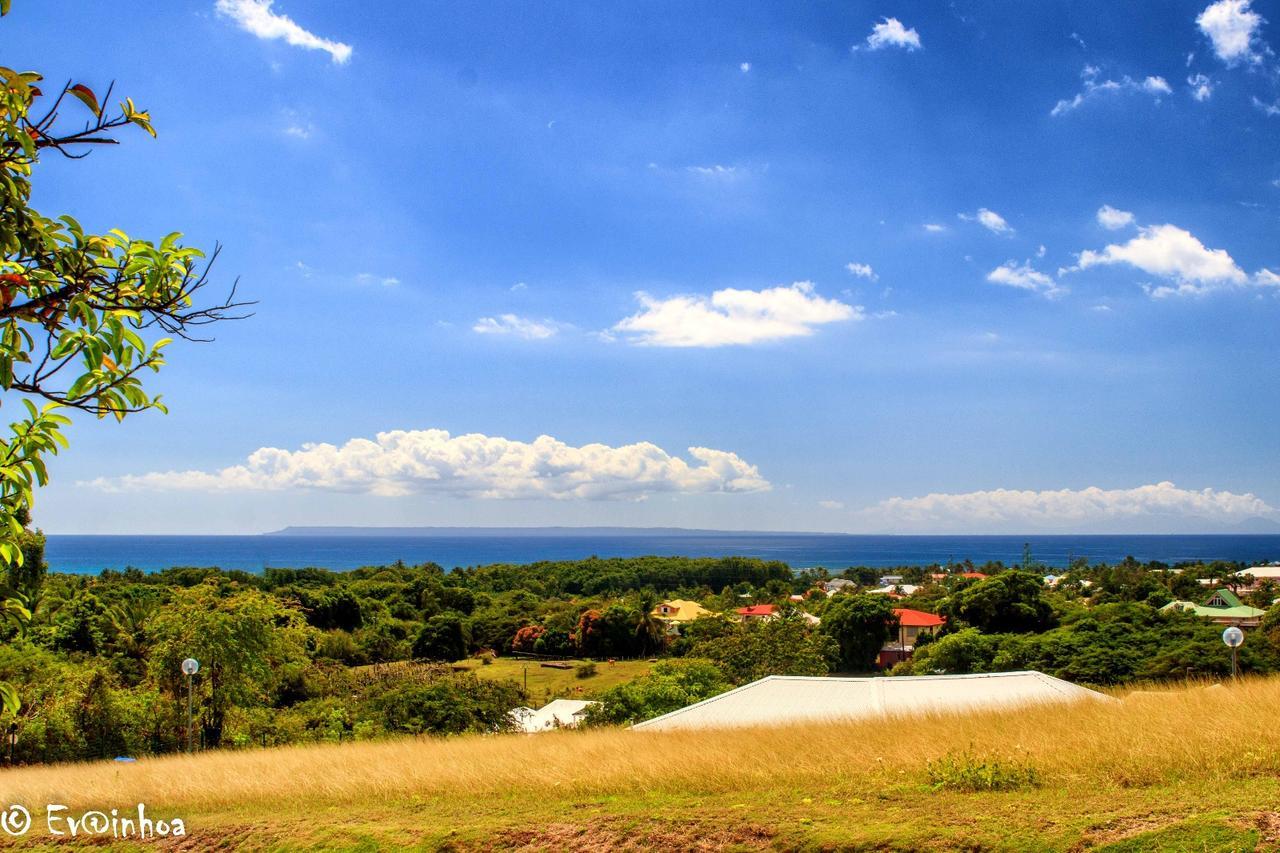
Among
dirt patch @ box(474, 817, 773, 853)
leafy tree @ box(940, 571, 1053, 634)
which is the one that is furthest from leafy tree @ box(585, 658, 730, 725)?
leafy tree @ box(940, 571, 1053, 634)

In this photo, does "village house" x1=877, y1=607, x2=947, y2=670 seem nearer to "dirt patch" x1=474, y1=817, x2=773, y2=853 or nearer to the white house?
the white house

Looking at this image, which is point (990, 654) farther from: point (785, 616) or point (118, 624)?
point (118, 624)

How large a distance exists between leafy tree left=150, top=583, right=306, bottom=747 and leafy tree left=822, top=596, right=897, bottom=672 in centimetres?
3358

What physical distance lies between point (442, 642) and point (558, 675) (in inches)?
462

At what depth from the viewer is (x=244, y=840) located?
7.61m

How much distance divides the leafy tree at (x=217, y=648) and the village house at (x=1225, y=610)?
4869cm

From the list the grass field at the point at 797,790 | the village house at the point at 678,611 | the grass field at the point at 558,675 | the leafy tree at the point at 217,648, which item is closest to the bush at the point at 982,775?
the grass field at the point at 797,790

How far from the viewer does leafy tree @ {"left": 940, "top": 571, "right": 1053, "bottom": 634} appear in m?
49.2

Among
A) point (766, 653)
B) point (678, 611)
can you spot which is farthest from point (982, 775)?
point (678, 611)

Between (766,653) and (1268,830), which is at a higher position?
(1268,830)

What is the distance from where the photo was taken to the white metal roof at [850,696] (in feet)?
55.0

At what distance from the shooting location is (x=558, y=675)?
53.0m

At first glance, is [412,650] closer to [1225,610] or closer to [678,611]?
[678,611]

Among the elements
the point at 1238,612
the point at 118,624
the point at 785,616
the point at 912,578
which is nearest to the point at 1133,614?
Answer: the point at 785,616
